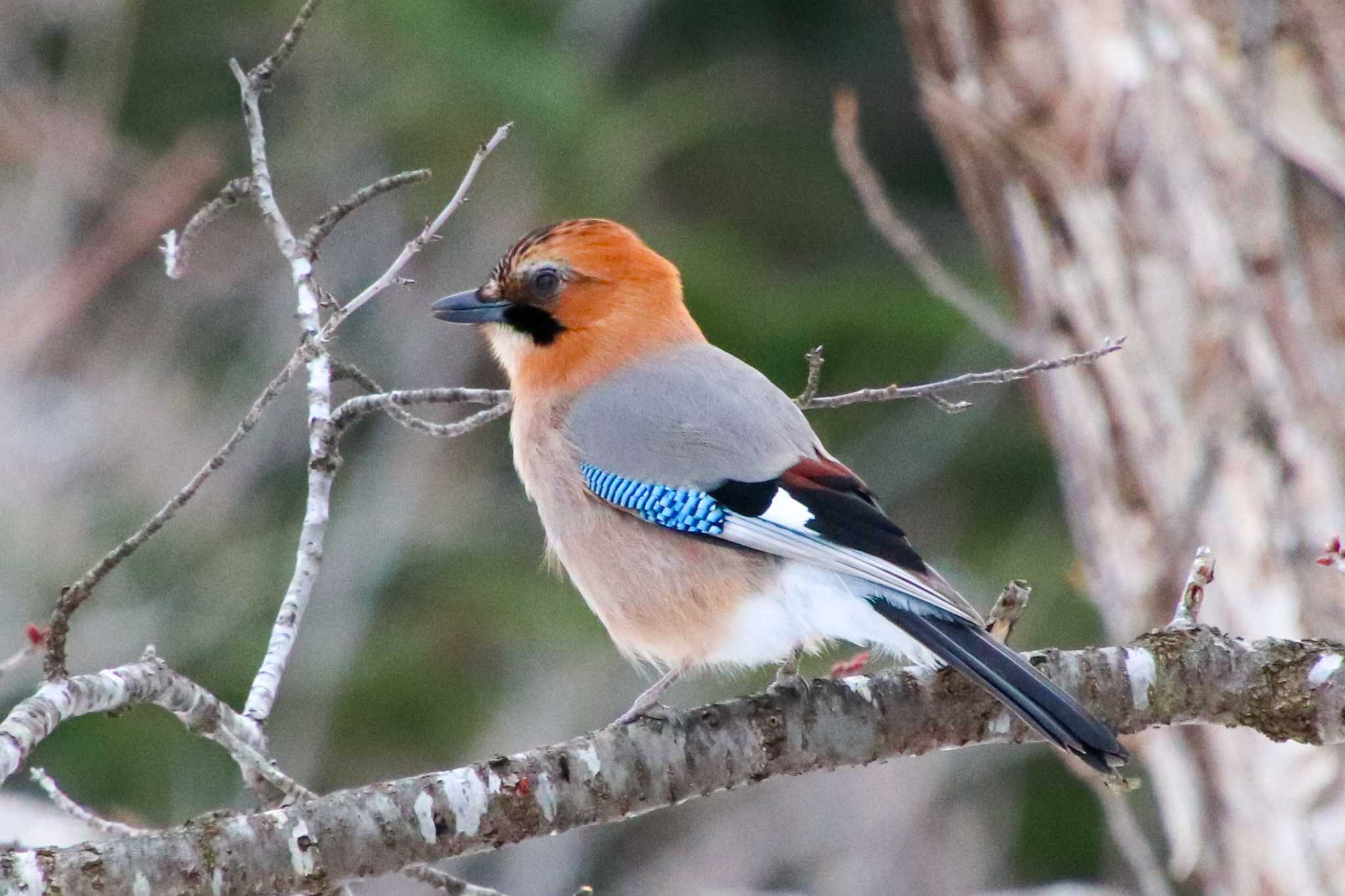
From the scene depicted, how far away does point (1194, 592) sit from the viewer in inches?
129

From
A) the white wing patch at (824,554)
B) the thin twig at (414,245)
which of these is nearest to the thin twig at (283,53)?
the thin twig at (414,245)

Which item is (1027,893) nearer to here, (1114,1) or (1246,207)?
(1246,207)

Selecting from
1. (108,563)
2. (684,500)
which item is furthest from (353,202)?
(684,500)

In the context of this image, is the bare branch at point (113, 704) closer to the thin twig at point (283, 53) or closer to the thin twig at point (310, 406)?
the thin twig at point (310, 406)

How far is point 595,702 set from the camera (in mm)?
8344

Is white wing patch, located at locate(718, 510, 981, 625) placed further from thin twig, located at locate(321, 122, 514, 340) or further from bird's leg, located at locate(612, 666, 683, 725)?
thin twig, located at locate(321, 122, 514, 340)

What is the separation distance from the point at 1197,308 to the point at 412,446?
15.3ft

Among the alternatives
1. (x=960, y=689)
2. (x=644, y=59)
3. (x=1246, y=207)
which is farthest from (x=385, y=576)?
(x=960, y=689)

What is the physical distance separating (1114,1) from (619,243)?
1.94 m

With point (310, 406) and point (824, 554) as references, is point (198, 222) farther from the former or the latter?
point (824, 554)

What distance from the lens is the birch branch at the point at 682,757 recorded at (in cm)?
252

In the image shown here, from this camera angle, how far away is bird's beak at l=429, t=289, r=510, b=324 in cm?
405

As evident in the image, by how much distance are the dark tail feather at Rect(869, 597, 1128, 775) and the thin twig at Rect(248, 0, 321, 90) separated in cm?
149

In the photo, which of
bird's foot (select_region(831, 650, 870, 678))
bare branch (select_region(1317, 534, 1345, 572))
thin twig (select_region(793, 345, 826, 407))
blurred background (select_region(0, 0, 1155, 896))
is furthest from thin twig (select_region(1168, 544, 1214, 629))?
blurred background (select_region(0, 0, 1155, 896))
